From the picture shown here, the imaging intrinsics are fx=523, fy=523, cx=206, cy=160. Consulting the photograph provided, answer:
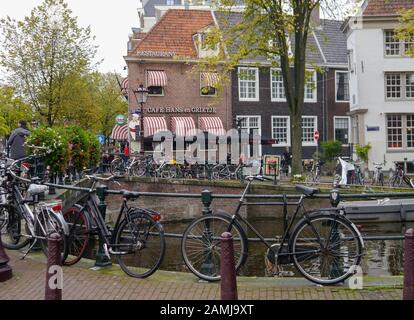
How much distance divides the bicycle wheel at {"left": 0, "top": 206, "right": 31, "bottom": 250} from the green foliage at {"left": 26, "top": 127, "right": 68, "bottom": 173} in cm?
425

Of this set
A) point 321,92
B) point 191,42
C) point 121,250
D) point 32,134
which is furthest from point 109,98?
point 121,250

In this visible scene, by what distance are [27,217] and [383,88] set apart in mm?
27501

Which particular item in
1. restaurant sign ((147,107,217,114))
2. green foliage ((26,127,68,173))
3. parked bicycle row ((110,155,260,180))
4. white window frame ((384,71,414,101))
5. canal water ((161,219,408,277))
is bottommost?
canal water ((161,219,408,277))

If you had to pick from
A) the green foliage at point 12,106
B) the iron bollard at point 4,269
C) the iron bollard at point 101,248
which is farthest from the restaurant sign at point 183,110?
the iron bollard at point 4,269

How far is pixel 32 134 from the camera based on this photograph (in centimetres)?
1251

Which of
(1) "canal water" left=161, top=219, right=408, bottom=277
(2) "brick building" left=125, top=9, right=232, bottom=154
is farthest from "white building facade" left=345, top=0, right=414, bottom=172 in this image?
(1) "canal water" left=161, top=219, right=408, bottom=277

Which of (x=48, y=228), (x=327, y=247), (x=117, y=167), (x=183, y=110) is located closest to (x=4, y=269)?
(x=48, y=228)

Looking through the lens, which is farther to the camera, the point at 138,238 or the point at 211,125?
the point at 211,125

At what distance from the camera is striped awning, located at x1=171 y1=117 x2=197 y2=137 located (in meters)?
33.1

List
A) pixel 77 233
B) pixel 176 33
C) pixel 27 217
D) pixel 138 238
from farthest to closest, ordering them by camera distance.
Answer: pixel 176 33, pixel 27 217, pixel 77 233, pixel 138 238

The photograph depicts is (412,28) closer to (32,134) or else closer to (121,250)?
(32,134)

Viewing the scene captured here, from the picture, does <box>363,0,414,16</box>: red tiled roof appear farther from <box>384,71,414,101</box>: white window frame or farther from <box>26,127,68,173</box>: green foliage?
<box>26,127,68,173</box>: green foliage

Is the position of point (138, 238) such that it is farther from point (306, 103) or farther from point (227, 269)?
point (306, 103)

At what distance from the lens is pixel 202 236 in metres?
6.28
